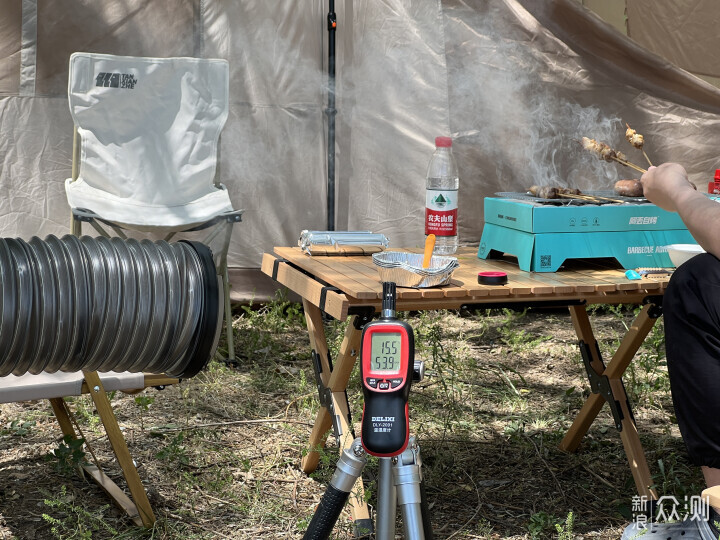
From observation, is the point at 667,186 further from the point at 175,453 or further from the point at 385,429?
the point at 175,453

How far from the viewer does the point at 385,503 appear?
128 centimetres

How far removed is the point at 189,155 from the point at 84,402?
1.26m

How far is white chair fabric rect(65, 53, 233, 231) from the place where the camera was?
148 inches

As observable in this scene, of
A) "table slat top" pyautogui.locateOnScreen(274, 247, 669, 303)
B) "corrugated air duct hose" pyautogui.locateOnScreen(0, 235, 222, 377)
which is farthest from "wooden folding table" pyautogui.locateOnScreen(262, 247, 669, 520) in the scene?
"corrugated air duct hose" pyautogui.locateOnScreen(0, 235, 222, 377)

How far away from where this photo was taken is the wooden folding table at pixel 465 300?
196 cm

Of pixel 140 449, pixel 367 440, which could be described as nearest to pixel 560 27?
A: pixel 140 449

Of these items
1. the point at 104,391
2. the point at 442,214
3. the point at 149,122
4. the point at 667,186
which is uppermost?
the point at 149,122

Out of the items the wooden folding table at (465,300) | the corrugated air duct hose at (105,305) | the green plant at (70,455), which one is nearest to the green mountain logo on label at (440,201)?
the wooden folding table at (465,300)

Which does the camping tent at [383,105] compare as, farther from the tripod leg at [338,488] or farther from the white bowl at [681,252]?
the tripod leg at [338,488]

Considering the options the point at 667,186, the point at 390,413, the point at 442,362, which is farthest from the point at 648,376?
the point at 390,413

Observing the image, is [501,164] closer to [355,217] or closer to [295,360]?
[355,217]

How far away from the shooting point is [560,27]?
4.24 m

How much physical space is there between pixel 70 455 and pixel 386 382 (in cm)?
165

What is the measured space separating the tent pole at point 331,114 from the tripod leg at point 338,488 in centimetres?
293
